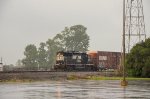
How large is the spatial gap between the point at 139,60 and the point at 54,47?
315ft

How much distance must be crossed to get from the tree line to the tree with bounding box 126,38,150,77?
270 ft

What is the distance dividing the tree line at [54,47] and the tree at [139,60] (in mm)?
82187

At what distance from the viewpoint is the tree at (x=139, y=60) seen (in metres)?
64.3

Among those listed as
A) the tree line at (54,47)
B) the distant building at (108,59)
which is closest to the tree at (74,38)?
the tree line at (54,47)

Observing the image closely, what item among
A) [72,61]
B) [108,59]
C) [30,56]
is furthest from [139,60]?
[30,56]

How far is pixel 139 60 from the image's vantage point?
216 ft

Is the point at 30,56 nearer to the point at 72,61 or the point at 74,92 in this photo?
the point at 72,61

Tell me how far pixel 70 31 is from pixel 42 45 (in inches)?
658

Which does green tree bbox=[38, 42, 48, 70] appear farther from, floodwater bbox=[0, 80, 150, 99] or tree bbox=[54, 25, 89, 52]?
floodwater bbox=[0, 80, 150, 99]

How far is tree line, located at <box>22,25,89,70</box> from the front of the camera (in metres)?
148

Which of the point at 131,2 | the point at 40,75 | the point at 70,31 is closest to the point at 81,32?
the point at 70,31

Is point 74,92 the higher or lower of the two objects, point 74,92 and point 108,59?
the lower

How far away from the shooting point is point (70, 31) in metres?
164

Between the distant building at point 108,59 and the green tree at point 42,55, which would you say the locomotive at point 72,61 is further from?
the green tree at point 42,55
